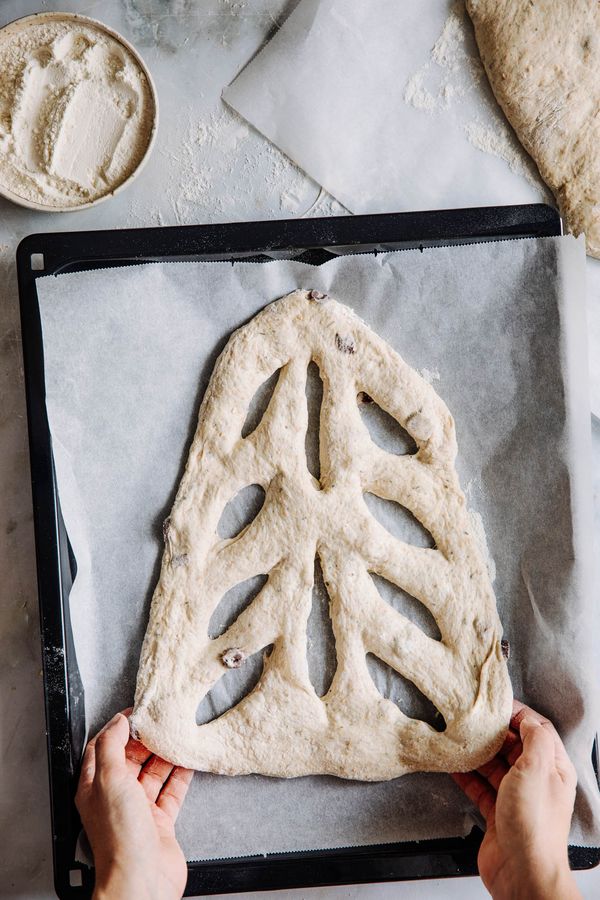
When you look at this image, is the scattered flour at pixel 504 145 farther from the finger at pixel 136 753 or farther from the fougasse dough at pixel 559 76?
the finger at pixel 136 753

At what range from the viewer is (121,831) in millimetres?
898

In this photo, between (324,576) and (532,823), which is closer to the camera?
(532,823)

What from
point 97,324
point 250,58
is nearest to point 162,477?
point 97,324

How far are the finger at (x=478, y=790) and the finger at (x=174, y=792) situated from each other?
35cm

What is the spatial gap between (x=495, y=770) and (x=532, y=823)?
100 mm

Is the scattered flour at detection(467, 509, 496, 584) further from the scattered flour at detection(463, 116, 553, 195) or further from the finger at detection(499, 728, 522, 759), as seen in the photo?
the scattered flour at detection(463, 116, 553, 195)

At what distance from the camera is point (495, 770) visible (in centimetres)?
99

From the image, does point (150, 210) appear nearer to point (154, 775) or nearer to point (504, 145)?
point (504, 145)

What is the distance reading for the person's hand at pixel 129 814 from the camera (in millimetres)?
887

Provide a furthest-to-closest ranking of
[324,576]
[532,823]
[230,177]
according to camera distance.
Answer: [230,177], [324,576], [532,823]

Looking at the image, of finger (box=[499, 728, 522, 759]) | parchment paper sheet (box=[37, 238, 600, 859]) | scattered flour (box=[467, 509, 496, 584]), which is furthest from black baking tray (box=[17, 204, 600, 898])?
scattered flour (box=[467, 509, 496, 584])

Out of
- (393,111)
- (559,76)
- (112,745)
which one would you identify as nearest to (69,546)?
(112,745)

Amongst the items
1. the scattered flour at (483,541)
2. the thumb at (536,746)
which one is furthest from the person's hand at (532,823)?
the scattered flour at (483,541)

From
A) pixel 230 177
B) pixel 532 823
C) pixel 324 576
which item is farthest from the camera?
pixel 230 177
